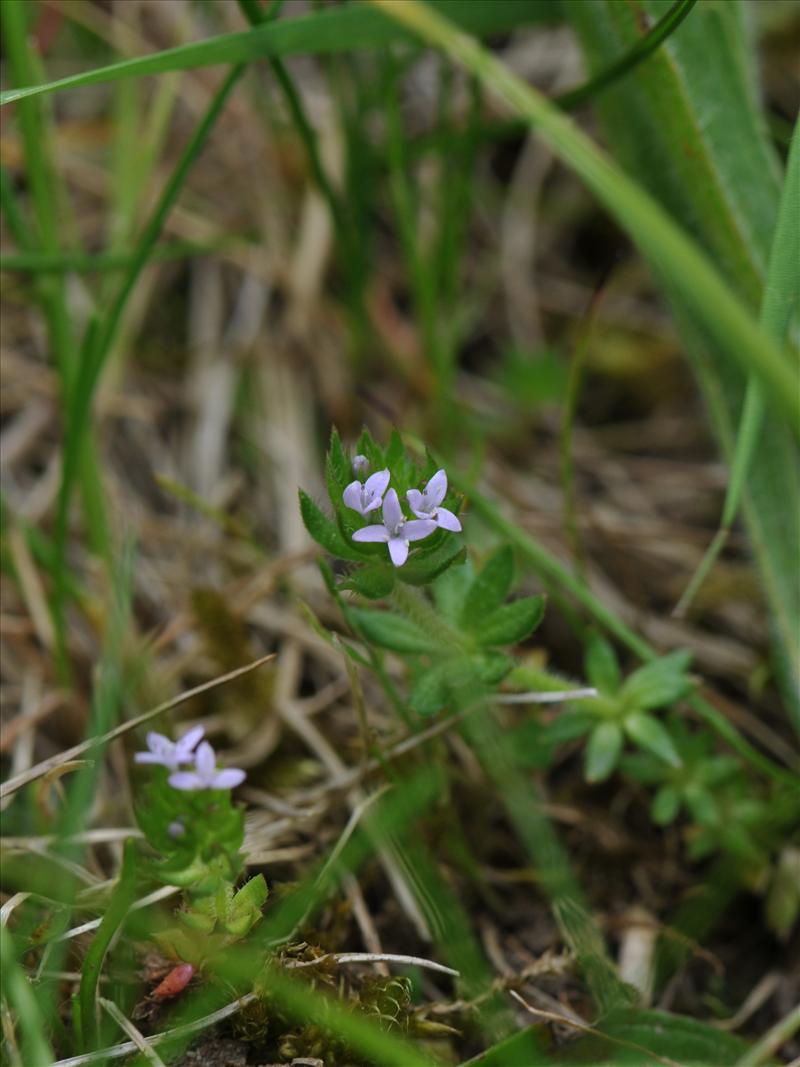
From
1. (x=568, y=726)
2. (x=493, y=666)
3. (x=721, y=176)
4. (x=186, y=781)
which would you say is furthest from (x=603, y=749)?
(x=721, y=176)

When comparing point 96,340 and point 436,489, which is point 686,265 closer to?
point 436,489

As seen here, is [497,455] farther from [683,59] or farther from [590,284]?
[683,59]

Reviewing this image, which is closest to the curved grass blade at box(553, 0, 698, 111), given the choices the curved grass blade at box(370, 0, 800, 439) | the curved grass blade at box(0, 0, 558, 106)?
the curved grass blade at box(0, 0, 558, 106)

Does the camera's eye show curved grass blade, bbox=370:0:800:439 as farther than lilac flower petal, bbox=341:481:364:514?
No

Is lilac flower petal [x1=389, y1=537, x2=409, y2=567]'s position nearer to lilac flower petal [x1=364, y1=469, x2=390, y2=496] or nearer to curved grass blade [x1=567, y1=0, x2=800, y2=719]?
lilac flower petal [x1=364, y1=469, x2=390, y2=496]

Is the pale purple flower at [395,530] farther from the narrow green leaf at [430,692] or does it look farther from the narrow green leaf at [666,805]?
the narrow green leaf at [666,805]

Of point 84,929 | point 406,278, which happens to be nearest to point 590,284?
point 406,278
